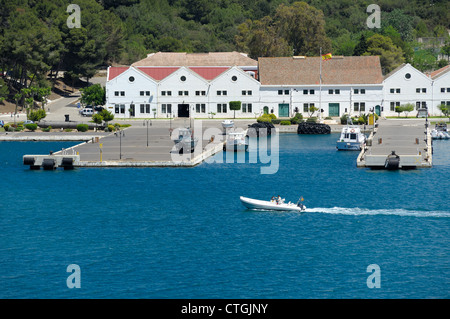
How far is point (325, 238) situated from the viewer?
5738 centimetres

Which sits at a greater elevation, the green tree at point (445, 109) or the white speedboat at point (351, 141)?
the green tree at point (445, 109)

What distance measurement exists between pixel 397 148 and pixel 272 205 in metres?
31.2

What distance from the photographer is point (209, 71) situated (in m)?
140

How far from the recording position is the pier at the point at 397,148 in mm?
84812

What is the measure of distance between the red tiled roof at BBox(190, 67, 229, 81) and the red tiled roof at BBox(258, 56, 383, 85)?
280 inches

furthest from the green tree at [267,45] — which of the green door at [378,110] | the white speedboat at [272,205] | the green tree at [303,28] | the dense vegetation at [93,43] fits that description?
the white speedboat at [272,205]

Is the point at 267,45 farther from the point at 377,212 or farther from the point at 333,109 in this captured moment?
the point at 377,212

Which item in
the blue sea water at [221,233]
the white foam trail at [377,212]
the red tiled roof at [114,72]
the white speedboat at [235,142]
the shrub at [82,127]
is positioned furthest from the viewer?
the red tiled roof at [114,72]

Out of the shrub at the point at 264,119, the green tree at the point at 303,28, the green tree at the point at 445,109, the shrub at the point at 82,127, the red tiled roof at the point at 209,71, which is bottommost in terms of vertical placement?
the shrub at the point at 82,127

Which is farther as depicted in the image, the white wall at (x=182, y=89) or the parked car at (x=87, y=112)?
the parked car at (x=87, y=112)

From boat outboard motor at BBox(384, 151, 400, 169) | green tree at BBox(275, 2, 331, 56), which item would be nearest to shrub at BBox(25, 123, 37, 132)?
boat outboard motor at BBox(384, 151, 400, 169)

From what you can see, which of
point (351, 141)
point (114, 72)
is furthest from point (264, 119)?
point (351, 141)

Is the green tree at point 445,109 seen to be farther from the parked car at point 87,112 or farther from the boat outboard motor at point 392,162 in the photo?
the parked car at point 87,112
